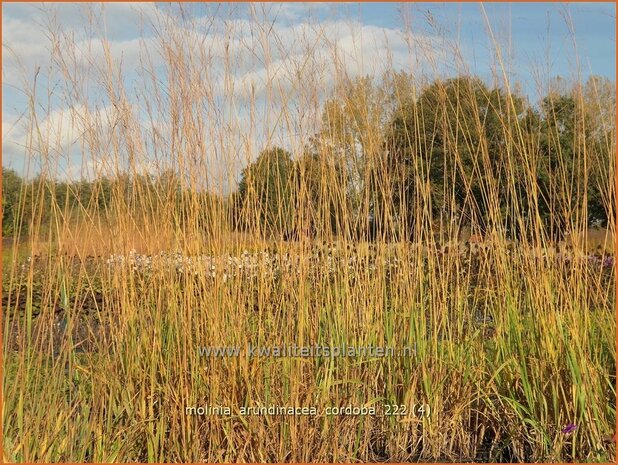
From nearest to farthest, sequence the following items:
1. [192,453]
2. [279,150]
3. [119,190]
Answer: [192,453] → [119,190] → [279,150]

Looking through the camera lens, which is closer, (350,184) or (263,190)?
(263,190)

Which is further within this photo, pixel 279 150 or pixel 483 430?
pixel 279 150

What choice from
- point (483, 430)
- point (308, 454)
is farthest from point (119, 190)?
point (483, 430)

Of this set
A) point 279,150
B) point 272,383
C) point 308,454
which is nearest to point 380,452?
point 308,454

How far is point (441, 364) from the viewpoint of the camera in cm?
200

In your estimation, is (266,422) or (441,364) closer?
(266,422)

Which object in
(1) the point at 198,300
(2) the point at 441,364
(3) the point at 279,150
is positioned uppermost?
(3) the point at 279,150

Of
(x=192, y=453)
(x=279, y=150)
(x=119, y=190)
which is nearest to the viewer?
(x=192, y=453)

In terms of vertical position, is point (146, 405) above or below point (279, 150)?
below

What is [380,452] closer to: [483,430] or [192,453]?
[483,430]

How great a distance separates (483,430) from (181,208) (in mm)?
1158

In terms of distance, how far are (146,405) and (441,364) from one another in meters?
0.90

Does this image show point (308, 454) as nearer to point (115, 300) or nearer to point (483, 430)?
point (483, 430)

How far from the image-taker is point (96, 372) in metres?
1.83
